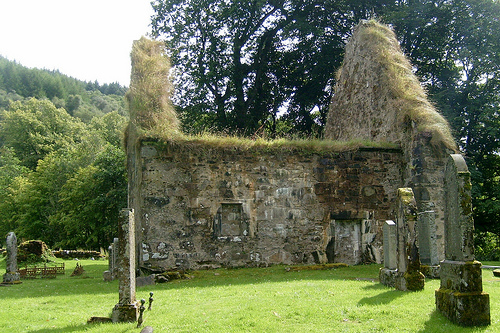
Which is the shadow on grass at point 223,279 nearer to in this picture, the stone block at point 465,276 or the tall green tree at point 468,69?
the stone block at point 465,276

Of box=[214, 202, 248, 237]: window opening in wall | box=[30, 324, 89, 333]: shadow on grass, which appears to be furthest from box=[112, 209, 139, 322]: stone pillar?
box=[214, 202, 248, 237]: window opening in wall

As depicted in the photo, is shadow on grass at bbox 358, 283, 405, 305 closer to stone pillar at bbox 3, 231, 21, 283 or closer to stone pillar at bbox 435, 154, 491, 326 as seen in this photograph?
stone pillar at bbox 435, 154, 491, 326

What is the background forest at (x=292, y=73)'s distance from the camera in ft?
81.2

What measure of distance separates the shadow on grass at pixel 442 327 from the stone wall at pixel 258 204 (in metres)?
8.57

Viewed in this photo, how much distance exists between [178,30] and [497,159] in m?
21.0

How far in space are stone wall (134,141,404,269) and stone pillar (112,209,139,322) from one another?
19.8 ft

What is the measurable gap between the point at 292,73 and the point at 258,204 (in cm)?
1718

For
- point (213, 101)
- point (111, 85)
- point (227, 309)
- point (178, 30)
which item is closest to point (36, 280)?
point (227, 309)

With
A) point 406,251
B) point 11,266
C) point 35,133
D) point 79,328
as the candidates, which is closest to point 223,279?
point 406,251

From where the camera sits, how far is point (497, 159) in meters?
25.0

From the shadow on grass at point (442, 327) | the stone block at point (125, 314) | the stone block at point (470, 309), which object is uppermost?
the stone block at point (470, 309)

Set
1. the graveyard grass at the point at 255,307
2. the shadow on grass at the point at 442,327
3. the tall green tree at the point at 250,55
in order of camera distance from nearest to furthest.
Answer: the shadow on grass at the point at 442,327
the graveyard grass at the point at 255,307
the tall green tree at the point at 250,55

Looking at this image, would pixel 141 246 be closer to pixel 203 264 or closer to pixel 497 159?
pixel 203 264

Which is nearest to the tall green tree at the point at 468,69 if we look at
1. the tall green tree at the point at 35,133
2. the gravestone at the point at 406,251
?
the gravestone at the point at 406,251
